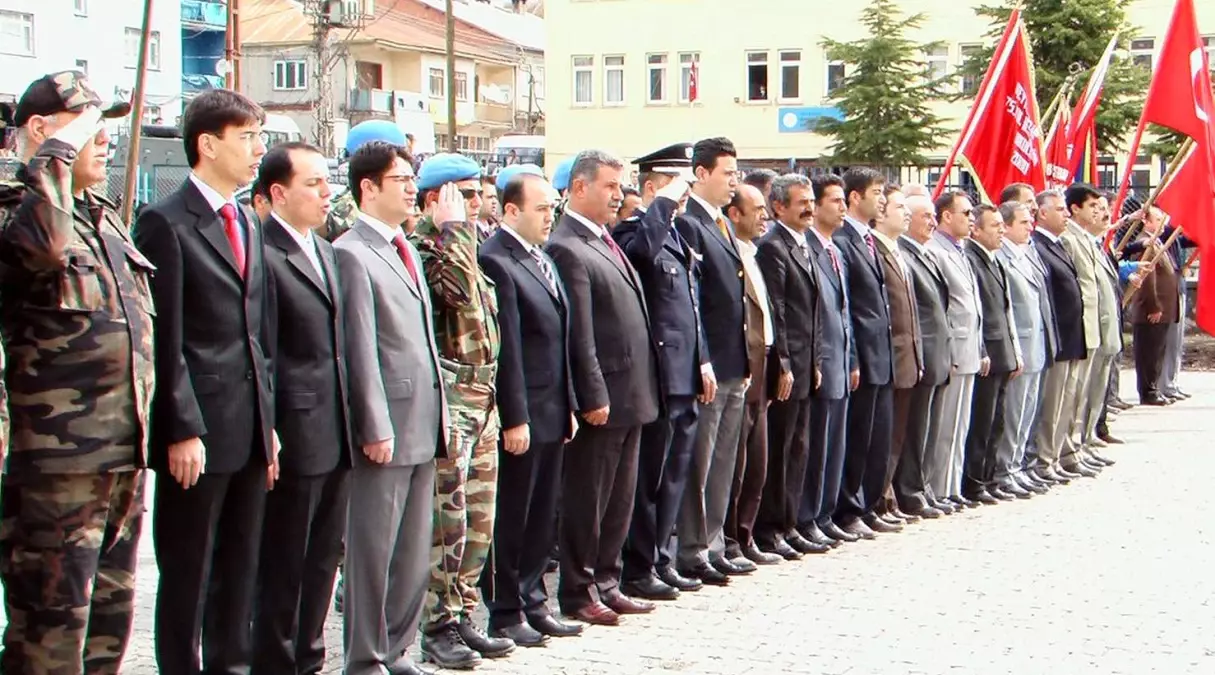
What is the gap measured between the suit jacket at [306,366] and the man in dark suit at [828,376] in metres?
4.26

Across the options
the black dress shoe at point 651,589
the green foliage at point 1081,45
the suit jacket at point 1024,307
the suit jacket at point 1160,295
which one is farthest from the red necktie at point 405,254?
the green foliage at point 1081,45

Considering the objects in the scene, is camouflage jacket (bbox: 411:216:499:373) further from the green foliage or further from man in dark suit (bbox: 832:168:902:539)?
the green foliage

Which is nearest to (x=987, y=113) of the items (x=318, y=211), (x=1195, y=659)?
(x=1195, y=659)

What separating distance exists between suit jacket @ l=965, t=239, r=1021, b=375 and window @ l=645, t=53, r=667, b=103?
139ft

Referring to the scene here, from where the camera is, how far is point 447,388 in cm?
718

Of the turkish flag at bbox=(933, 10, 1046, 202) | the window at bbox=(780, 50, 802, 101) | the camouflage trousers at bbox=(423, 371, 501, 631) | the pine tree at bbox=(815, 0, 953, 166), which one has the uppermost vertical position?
the window at bbox=(780, 50, 802, 101)

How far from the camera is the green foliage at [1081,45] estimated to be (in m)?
32.4

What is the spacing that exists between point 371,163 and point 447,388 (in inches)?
38.9

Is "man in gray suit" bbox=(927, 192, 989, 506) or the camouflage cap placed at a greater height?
the camouflage cap

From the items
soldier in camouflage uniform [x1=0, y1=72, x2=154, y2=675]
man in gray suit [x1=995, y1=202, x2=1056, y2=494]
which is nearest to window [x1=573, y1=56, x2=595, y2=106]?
man in gray suit [x1=995, y1=202, x2=1056, y2=494]

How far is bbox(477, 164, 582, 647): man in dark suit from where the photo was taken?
7539 mm

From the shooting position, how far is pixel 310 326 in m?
6.13

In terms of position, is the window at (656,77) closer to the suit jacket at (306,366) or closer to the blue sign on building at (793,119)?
the blue sign on building at (793,119)

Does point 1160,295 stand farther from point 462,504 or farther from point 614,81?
point 614,81
